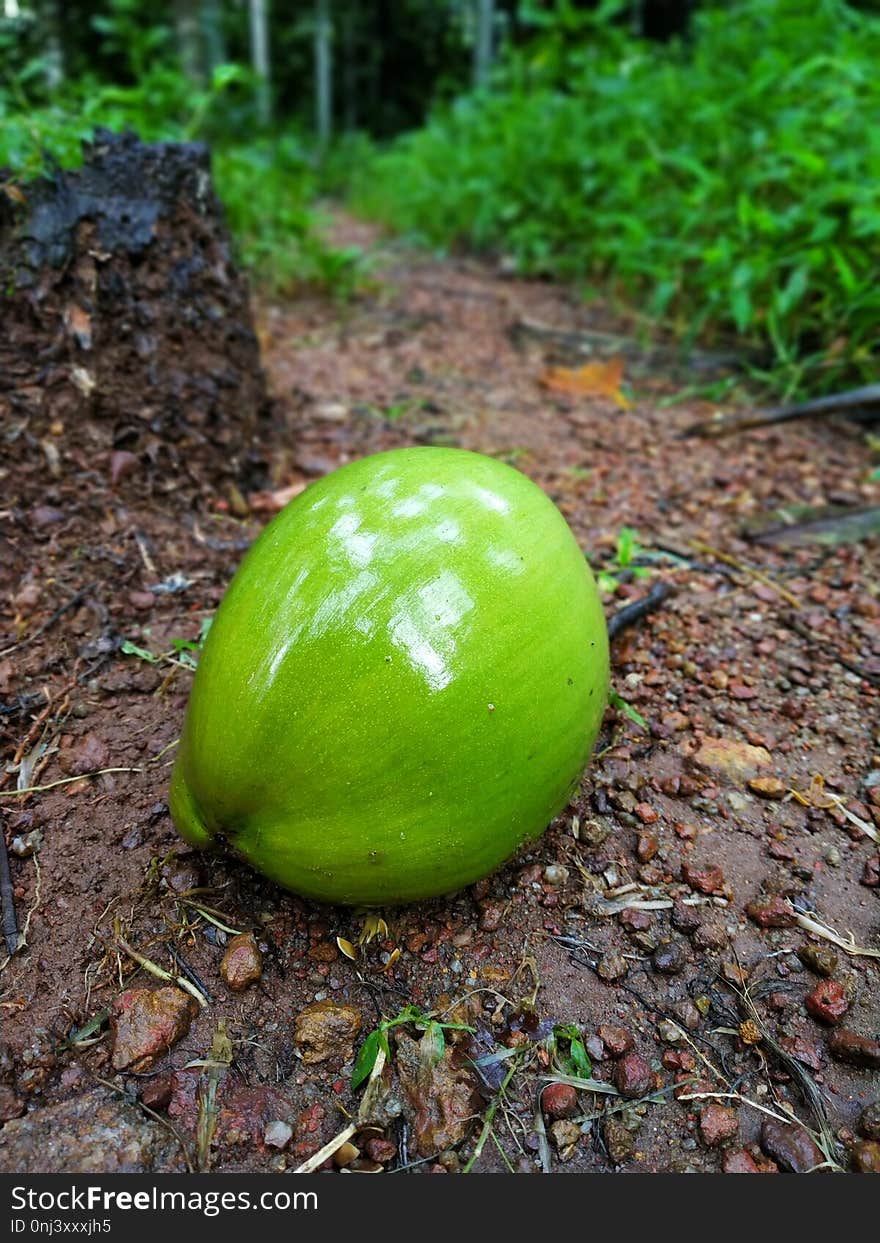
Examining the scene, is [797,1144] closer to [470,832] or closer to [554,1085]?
[554,1085]

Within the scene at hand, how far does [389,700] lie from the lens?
50.6 inches

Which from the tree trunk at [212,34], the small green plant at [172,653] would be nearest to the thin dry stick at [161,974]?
the small green plant at [172,653]

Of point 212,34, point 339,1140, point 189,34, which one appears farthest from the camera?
point 212,34

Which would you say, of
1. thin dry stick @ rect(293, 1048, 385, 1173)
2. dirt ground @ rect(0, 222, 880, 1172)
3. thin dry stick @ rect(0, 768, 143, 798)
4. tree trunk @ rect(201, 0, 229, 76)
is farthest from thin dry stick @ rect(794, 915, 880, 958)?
tree trunk @ rect(201, 0, 229, 76)

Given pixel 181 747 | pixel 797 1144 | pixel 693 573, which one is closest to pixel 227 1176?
pixel 181 747

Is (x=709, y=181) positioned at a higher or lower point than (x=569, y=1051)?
higher

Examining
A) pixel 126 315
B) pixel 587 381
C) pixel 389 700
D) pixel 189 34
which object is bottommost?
pixel 587 381

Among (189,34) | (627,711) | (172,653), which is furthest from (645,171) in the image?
(189,34)

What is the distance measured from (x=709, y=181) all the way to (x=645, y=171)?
26.2 inches

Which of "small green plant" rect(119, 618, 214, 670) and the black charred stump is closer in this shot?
"small green plant" rect(119, 618, 214, 670)

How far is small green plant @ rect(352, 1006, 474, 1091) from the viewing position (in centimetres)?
134

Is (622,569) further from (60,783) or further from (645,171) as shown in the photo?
(645,171)

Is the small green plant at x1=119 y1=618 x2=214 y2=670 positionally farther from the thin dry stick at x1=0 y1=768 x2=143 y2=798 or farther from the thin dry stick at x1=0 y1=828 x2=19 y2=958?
the thin dry stick at x1=0 y1=828 x2=19 y2=958

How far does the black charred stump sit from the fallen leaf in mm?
1478
